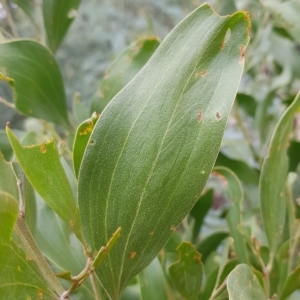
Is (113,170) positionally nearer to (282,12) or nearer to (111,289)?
(111,289)

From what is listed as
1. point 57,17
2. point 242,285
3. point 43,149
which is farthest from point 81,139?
point 57,17

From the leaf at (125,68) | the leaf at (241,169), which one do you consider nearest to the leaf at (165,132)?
the leaf at (125,68)

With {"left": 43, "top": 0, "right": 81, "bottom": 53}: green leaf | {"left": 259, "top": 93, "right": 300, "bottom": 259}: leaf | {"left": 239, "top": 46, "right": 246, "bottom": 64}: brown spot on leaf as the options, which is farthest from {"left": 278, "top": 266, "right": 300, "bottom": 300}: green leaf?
{"left": 43, "top": 0, "right": 81, "bottom": 53}: green leaf

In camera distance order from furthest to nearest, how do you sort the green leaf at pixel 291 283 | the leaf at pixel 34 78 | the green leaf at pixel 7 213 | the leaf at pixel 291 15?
1. the leaf at pixel 291 15
2. the leaf at pixel 34 78
3. the green leaf at pixel 291 283
4. the green leaf at pixel 7 213

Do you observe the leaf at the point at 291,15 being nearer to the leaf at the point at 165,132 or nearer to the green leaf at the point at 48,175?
the leaf at the point at 165,132

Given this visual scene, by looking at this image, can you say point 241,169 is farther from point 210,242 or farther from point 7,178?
point 7,178

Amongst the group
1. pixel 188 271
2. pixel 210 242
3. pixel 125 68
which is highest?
pixel 125 68

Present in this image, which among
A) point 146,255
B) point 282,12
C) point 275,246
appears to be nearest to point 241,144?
point 282,12
